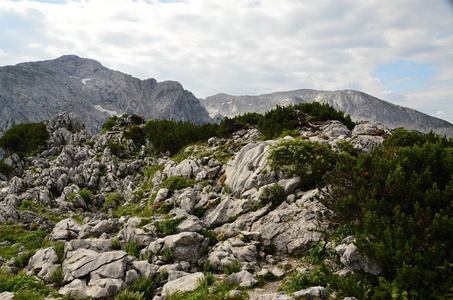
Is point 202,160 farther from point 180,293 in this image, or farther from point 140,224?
point 180,293

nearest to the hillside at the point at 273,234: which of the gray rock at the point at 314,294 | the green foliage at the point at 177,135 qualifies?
the gray rock at the point at 314,294

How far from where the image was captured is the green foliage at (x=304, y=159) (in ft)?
48.4

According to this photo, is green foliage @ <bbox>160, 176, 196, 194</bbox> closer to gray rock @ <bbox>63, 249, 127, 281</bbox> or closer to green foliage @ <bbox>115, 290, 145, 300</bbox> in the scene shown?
gray rock @ <bbox>63, 249, 127, 281</bbox>

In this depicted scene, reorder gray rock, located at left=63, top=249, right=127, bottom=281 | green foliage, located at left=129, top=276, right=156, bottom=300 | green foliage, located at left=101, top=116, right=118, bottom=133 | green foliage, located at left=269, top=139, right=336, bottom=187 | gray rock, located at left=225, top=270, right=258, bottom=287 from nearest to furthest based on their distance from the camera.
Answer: gray rock, located at left=225, top=270, right=258, bottom=287 < green foliage, located at left=129, top=276, right=156, bottom=300 < gray rock, located at left=63, top=249, right=127, bottom=281 < green foliage, located at left=269, top=139, right=336, bottom=187 < green foliage, located at left=101, top=116, right=118, bottom=133

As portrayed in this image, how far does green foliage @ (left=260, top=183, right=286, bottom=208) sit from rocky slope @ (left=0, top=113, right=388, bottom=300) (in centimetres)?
18

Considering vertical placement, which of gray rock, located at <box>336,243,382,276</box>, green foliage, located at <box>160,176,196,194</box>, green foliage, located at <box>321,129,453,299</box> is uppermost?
green foliage, located at <box>321,129,453,299</box>

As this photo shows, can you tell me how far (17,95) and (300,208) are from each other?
845ft

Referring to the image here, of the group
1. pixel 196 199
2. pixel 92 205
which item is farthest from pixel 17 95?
pixel 196 199

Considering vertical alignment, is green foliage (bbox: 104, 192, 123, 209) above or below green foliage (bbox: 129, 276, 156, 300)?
below

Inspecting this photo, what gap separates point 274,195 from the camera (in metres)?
14.8

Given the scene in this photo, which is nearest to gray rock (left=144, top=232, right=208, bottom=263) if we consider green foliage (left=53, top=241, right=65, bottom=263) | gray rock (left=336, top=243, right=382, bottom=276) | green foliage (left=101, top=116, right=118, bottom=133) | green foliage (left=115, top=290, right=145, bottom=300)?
green foliage (left=115, top=290, right=145, bottom=300)

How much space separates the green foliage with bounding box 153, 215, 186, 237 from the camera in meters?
13.7

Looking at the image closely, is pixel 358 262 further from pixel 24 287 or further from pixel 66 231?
pixel 66 231

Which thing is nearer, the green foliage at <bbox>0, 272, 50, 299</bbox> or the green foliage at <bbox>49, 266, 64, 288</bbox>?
the green foliage at <bbox>0, 272, 50, 299</bbox>
